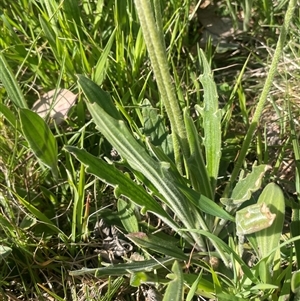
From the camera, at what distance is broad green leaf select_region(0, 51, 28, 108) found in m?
1.60

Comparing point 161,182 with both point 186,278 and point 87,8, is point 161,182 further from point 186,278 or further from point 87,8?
point 87,8

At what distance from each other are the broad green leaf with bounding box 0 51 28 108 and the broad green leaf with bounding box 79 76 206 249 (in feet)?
1.03

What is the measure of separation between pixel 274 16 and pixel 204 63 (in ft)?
2.47

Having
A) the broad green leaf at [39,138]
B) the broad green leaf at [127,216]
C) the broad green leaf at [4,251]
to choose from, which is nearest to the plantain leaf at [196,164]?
the broad green leaf at [127,216]

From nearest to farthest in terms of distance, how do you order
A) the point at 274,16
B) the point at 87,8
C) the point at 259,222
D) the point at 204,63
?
the point at 259,222 < the point at 204,63 < the point at 87,8 < the point at 274,16

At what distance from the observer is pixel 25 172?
5.61 feet

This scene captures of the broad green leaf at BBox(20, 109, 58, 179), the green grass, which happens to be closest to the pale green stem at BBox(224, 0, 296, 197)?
the green grass

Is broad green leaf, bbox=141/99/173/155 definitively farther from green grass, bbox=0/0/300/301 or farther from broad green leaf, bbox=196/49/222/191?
broad green leaf, bbox=196/49/222/191

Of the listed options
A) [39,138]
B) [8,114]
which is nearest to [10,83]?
[8,114]

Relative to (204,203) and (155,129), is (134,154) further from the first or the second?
(155,129)

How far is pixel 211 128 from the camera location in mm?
1434

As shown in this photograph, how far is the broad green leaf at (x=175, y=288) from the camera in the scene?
1165 mm

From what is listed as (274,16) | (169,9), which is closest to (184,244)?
(169,9)

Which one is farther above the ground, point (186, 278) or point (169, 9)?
point (169, 9)
